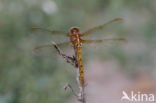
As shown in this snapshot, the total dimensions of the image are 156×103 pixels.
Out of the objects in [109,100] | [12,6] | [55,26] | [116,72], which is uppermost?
[12,6]

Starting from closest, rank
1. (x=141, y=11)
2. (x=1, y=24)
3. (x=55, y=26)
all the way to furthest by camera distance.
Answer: (x=1, y=24) → (x=55, y=26) → (x=141, y=11)

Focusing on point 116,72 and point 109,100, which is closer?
point 109,100

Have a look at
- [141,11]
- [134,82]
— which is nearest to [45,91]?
[141,11]

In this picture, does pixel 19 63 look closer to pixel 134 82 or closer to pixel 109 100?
pixel 109 100

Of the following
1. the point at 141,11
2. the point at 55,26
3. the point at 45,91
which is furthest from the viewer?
the point at 141,11

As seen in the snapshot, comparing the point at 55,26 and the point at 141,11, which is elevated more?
the point at 141,11

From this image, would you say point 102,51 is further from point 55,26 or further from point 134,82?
point 134,82

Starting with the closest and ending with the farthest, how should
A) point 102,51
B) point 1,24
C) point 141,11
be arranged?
point 1,24 → point 102,51 → point 141,11

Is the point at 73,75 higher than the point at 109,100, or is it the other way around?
the point at 73,75

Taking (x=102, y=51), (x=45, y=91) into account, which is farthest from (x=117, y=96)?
(x=45, y=91)

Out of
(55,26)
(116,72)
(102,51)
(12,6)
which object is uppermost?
(12,6)
